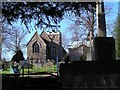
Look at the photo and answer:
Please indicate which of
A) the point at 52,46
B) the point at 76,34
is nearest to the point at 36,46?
the point at 52,46

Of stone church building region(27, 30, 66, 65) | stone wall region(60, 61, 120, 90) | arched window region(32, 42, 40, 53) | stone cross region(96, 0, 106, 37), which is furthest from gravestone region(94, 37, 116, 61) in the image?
arched window region(32, 42, 40, 53)

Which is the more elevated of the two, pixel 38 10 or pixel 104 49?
pixel 38 10

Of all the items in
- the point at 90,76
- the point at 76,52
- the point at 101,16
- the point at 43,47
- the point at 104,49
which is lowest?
the point at 90,76

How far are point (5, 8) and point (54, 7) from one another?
4.91ft

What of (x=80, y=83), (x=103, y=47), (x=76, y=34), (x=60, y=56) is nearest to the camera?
(x=80, y=83)

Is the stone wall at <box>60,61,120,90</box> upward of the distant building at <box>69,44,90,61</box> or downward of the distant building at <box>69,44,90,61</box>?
downward

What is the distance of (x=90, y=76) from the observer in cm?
673

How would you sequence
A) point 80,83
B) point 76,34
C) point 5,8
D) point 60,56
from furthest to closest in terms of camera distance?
point 60,56 < point 76,34 < point 5,8 < point 80,83

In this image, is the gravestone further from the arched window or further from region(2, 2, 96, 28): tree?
the arched window

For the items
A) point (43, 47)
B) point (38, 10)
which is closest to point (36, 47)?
point (43, 47)

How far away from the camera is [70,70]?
22.1 ft

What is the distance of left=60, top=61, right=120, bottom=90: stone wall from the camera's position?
264 inches

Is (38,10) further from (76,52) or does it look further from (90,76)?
(76,52)

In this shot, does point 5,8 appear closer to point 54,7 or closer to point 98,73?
point 54,7
